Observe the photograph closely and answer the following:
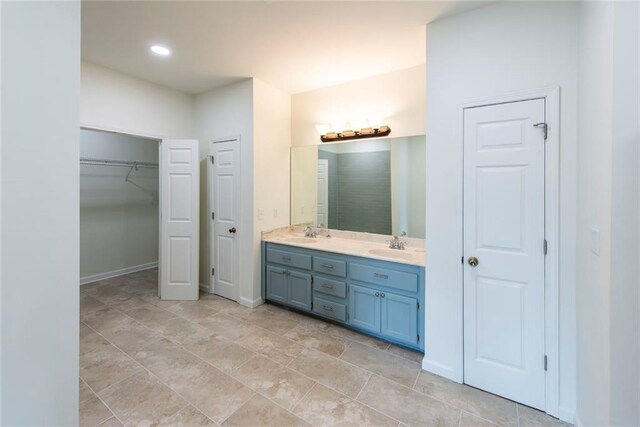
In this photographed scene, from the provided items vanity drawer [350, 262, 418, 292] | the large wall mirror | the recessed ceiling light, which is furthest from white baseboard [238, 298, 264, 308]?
the recessed ceiling light

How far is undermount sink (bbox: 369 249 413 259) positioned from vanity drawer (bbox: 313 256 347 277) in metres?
0.32

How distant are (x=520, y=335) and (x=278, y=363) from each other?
5.71ft

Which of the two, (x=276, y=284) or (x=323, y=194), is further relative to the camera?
(x=323, y=194)

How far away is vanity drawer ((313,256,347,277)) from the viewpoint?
113 inches

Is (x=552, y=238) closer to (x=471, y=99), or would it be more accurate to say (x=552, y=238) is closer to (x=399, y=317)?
(x=471, y=99)

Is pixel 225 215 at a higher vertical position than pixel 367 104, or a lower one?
lower

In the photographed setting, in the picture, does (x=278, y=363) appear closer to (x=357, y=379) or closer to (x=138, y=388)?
(x=357, y=379)

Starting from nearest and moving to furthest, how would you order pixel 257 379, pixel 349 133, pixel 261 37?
pixel 257 379 < pixel 261 37 < pixel 349 133

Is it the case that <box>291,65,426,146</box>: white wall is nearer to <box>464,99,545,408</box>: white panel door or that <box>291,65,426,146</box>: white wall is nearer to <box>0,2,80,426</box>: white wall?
<box>464,99,545,408</box>: white panel door

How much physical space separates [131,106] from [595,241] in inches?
167

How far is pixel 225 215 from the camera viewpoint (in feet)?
12.0

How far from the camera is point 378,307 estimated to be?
264 cm

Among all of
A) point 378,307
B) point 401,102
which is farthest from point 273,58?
point 378,307

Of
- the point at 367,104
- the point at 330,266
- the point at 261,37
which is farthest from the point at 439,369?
the point at 261,37
